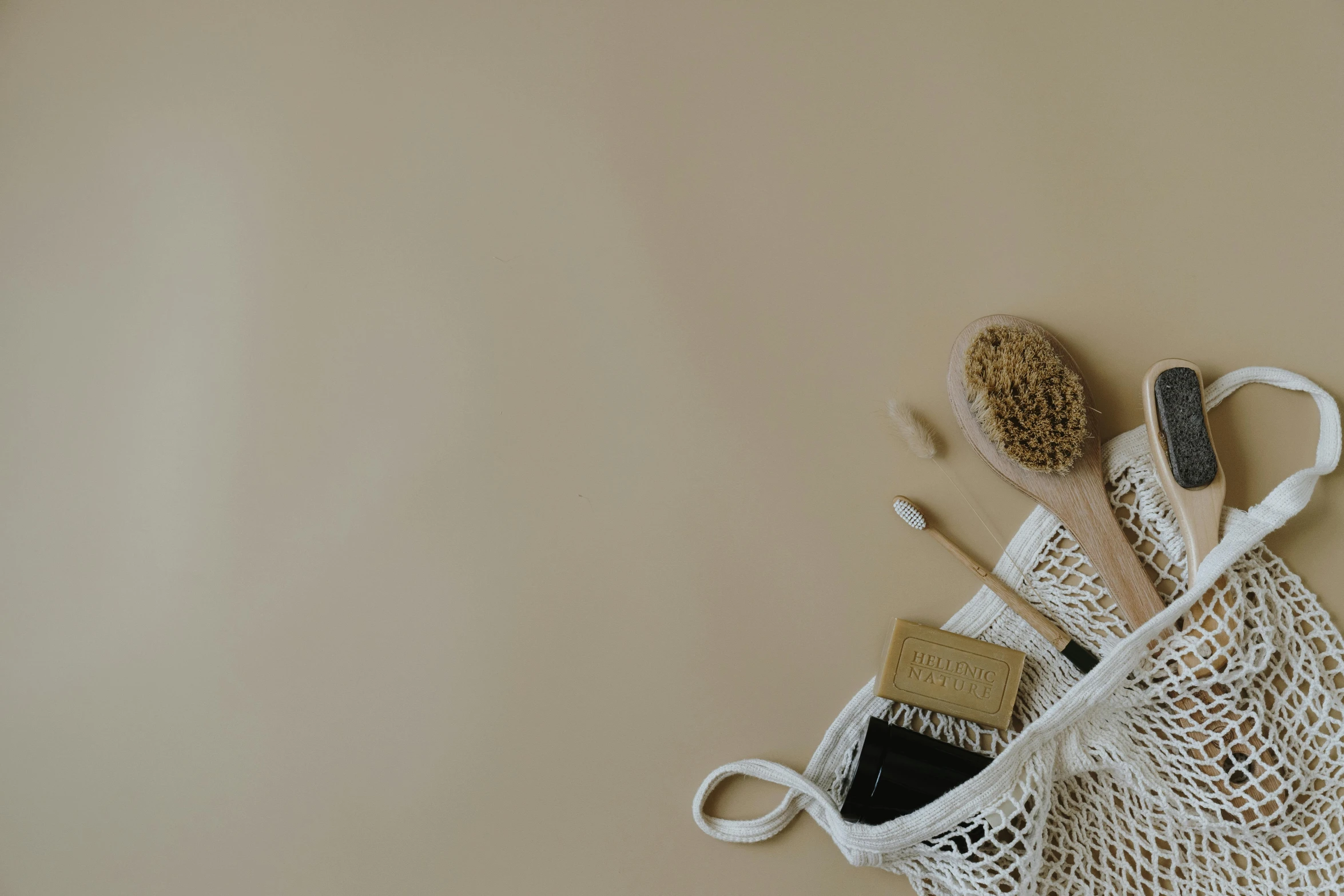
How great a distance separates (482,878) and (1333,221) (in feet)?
3.83

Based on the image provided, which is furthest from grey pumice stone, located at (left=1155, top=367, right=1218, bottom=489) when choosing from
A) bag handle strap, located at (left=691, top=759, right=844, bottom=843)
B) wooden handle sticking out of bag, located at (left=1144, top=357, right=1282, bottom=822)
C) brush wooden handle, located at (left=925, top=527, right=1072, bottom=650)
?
bag handle strap, located at (left=691, top=759, right=844, bottom=843)

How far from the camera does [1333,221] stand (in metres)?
0.78

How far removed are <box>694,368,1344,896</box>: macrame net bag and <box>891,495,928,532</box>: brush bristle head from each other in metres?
0.10

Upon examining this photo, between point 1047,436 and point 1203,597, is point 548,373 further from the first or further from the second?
point 1203,597

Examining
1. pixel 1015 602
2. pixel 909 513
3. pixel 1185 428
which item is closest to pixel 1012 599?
pixel 1015 602

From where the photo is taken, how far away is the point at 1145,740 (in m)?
0.72

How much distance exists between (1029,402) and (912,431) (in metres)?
0.12

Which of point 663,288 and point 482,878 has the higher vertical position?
point 663,288

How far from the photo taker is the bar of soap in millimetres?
726

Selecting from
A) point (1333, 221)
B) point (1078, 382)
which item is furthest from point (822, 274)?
point (1333, 221)

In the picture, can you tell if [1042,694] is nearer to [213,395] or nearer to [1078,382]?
[1078,382]

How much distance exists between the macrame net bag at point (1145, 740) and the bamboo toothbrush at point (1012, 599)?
0.06 feet

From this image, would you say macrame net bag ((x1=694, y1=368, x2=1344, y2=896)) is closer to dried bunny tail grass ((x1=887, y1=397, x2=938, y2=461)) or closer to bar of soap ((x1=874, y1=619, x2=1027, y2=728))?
bar of soap ((x1=874, y1=619, x2=1027, y2=728))

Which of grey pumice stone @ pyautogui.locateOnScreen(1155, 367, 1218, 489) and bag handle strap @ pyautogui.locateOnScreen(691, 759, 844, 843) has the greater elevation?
grey pumice stone @ pyautogui.locateOnScreen(1155, 367, 1218, 489)
